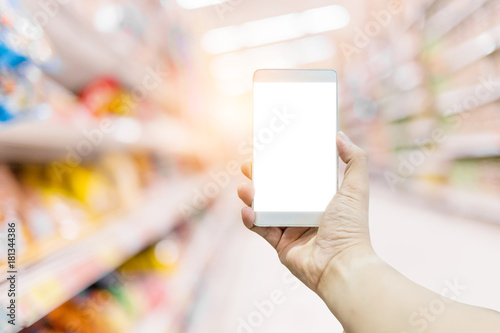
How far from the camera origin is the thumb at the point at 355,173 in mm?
980

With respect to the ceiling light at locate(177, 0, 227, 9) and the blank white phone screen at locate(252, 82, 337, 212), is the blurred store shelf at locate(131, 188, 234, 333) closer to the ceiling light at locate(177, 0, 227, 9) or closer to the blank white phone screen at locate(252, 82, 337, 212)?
the blank white phone screen at locate(252, 82, 337, 212)

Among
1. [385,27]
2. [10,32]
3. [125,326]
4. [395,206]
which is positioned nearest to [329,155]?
[10,32]

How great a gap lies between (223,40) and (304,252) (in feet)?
16.4

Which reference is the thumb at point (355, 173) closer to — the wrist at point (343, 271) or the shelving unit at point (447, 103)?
the wrist at point (343, 271)

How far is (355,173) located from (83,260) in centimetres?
71

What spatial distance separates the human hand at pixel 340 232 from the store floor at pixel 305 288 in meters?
1.12

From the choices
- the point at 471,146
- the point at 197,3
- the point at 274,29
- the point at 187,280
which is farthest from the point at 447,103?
the point at 187,280

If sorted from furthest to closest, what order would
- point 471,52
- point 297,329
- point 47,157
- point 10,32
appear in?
point 471,52 < point 297,329 < point 47,157 < point 10,32

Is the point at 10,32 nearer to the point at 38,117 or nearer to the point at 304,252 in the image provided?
the point at 38,117

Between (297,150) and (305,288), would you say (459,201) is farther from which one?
(297,150)

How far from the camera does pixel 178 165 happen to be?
2986 mm

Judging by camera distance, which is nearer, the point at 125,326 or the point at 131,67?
the point at 125,326

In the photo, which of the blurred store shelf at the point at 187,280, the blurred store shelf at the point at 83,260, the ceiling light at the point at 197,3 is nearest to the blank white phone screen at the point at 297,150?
the blurred store shelf at the point at 83,260

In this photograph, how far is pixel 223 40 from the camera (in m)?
5.63
